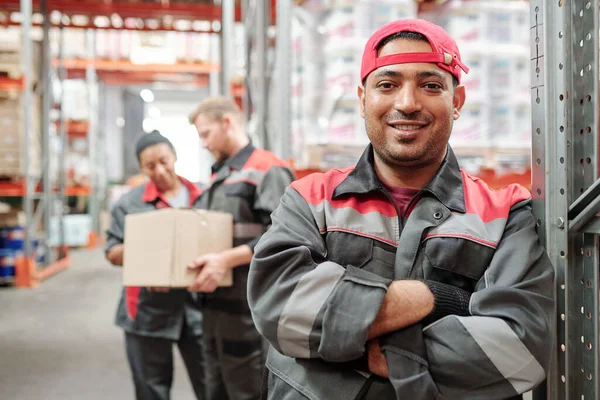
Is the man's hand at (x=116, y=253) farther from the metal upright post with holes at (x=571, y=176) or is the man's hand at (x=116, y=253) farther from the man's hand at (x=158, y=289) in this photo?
the metal upright post with holes at (x=571, y=176)

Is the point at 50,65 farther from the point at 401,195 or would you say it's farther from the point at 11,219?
the point at 401,195

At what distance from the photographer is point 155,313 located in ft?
9.96

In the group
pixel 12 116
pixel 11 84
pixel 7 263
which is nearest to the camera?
pixel 11 84

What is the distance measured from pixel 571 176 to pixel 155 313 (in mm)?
2324

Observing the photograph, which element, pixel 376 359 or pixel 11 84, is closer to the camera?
pixel 376 359

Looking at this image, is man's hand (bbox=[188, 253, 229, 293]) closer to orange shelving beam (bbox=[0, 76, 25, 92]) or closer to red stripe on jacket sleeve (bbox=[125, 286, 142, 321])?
red stripe on jacket sleeve (bbox=[125, 286, 142, 321])

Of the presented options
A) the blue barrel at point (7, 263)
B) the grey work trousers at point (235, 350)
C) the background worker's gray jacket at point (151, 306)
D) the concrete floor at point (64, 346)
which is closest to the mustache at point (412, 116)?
the grey work trousers at point (235, 350)

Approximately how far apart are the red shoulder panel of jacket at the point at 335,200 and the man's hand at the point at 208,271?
1252 millimetres

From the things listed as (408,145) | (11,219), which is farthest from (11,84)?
(408,145)

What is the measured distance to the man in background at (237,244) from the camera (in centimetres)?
294

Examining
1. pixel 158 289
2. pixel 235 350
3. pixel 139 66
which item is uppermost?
pixel 139 66

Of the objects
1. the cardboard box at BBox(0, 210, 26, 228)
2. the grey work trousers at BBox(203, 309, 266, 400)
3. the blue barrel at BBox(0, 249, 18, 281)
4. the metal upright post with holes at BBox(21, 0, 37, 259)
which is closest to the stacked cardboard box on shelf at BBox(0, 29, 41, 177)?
the metal upright post with holes at BBox(21, 0, 37, 259)

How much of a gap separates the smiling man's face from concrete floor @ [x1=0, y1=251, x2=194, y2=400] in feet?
10.3

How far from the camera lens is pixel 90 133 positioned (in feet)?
44.0
